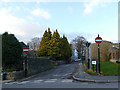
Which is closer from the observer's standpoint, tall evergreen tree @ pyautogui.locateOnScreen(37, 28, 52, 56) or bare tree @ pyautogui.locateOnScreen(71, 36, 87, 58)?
tall evergreen tree @ pyautogui.locateOnScreen(37, 28, 52, 56)

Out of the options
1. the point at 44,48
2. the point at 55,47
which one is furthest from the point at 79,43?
the point at 44,48

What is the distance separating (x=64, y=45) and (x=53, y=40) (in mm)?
8519

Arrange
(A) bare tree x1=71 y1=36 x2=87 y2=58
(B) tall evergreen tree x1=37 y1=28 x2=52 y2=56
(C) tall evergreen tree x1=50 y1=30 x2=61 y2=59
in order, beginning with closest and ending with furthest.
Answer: (C) tall evergreen tree x1=50 y1=30 x2=61 y2=59 < (B) tall evergreen tree x1=37 y1=28 x2=52 y2=56 < (A) bare tree x1=71 y1=36 x2=87 y2=58

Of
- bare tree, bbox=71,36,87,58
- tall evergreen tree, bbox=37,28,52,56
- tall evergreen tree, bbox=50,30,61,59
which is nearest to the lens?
tall evergreen tree, bbox=50,30,61,59

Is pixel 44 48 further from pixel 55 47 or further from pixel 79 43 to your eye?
pixel 79 43

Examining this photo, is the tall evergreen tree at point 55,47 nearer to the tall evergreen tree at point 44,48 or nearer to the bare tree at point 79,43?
the tall evergreen tree at point 44,48

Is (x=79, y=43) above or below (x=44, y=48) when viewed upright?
above

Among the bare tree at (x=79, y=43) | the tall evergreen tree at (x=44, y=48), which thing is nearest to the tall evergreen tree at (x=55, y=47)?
the tall evergreen tree at (x=44, y=48)

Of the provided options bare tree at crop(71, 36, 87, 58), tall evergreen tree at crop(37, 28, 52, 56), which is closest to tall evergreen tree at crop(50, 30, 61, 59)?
tall evergreen tree at crop(37, 28, 52, 56)

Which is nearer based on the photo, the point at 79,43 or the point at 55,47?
the point at 55,47

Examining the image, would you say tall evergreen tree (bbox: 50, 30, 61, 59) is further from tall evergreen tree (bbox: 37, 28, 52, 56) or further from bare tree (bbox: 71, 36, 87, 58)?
bare tree (bbox: 71, 36, 87, 58)

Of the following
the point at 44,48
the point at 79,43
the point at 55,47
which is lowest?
the point at 44,48

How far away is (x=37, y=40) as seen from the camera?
6125cm

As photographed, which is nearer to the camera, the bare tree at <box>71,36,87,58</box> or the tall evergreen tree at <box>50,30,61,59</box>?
the tall evergreen tree at <box>50,30,61,59</box>
